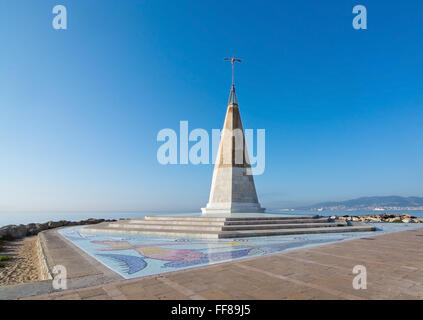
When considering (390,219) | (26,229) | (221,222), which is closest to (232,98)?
(221,222)

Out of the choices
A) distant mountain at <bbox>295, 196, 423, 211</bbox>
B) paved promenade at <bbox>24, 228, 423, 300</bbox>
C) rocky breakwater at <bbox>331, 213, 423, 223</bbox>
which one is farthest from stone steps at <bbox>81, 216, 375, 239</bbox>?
distant mountain at <bbox>295, 196, 423, 211</bbox>

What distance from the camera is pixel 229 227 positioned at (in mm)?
10461

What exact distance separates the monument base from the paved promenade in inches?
438

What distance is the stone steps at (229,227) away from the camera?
10.1 meters

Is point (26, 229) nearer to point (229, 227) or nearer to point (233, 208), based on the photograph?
point (233, 208)

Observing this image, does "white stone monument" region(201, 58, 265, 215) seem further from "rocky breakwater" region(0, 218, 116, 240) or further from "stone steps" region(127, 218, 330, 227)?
"rocky breakwater" region(0, 218, 116, 240)

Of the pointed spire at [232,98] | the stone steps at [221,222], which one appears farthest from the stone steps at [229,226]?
the pointed spire at [232,98]

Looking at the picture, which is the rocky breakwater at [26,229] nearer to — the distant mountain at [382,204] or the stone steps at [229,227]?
the stone steps at [229,227]

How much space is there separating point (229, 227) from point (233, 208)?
6.55 m

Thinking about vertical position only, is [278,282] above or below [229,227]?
above

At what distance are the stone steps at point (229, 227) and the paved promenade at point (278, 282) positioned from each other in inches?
175
